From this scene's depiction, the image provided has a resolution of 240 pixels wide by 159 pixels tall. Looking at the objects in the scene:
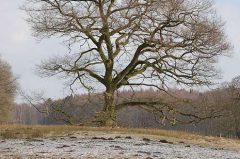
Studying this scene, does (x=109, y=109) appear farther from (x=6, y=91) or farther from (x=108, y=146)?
(x=6, y=91)

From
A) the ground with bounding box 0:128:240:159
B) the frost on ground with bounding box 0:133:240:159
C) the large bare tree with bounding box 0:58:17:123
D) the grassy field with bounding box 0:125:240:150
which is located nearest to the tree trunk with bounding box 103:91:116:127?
the grassy field with bounding box 0:125:240:150

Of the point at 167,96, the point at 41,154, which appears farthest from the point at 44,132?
the point at 167,96

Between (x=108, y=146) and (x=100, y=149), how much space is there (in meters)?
1.09

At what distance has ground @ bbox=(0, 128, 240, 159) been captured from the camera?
1538 centimetres

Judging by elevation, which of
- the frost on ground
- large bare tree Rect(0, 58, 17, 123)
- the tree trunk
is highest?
large bare tree Rect(0, 58, 17, 123)

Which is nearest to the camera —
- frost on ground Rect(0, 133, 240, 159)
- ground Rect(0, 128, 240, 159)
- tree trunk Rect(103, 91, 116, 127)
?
frost on ground Rect(0, 133, 240, 159)

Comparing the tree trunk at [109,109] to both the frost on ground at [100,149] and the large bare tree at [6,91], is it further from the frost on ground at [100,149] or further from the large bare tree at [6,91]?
the large bare tree at [6,91]

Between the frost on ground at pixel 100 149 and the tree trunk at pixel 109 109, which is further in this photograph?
the tree trunk at pixel 109 109

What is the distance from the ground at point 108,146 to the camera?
15380mm

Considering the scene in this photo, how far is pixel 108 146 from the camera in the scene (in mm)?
17891

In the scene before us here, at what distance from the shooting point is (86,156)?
14.8m

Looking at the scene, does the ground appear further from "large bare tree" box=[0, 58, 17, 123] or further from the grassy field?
"large bare tree" box=[0, 58, 17, 123]

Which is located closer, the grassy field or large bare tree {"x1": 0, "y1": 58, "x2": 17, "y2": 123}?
the grassy field

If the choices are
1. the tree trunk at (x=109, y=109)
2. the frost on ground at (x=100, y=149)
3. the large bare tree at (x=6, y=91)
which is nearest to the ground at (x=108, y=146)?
the frost on ground at (x=100, y=149)
